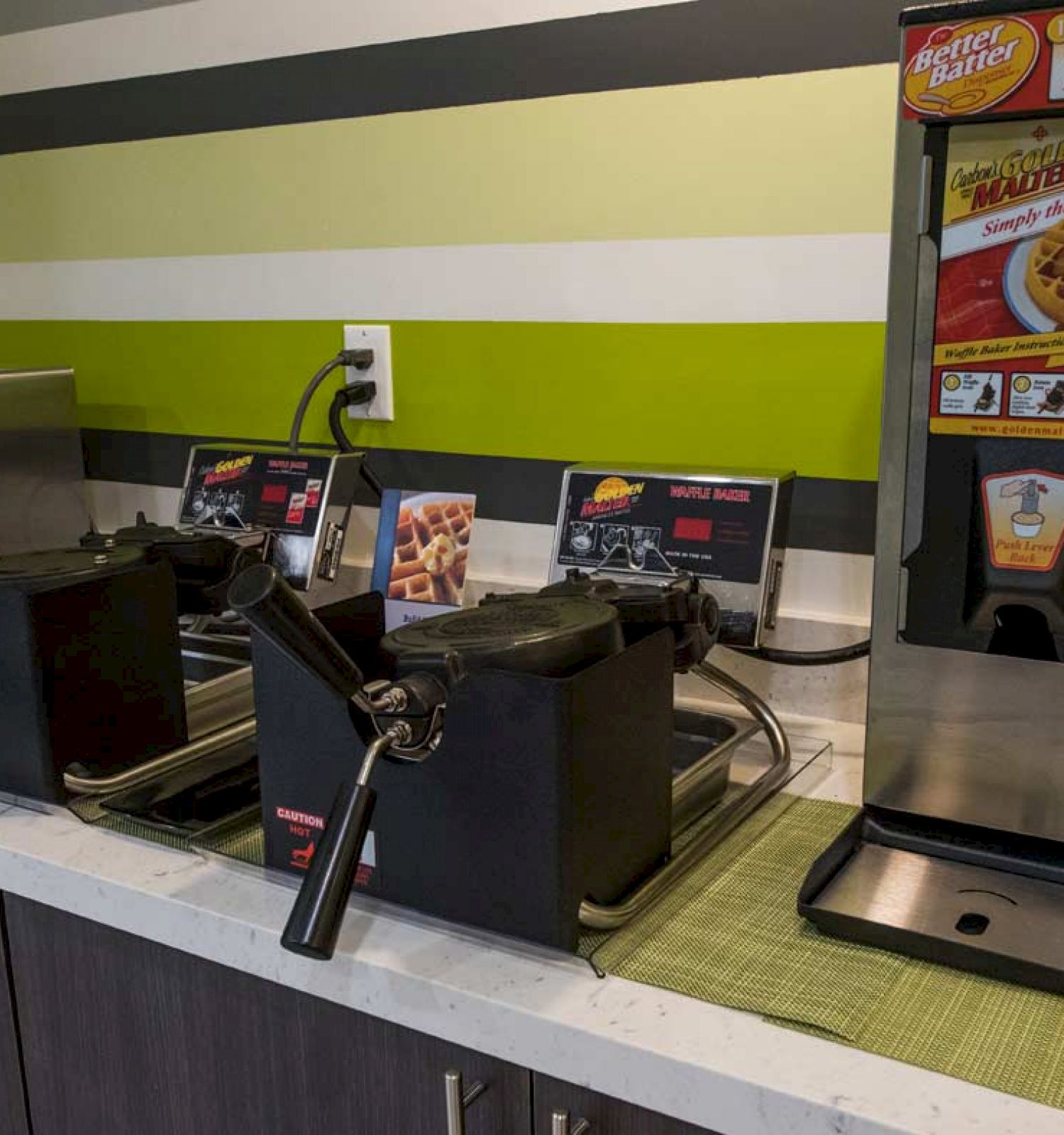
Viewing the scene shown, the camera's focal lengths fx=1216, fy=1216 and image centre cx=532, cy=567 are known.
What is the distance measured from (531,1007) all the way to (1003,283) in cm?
56

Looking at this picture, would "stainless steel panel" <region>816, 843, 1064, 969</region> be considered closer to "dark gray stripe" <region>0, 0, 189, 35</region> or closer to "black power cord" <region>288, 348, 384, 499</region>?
"black power cord" <region>288, 348, 384, 499</region>

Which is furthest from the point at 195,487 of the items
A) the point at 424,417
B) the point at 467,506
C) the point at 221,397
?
the point at 467,506

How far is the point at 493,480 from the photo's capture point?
4.70 ft

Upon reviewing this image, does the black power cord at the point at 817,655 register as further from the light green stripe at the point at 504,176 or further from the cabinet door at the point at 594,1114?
the cabinet door at the point at 594,1114

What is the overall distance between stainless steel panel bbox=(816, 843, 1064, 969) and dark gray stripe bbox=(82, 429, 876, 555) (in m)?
0.30

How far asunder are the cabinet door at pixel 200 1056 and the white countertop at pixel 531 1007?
0.12ft

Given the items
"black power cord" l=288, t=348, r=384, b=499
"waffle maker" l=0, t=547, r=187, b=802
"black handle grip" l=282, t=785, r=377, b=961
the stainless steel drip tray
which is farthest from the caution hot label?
"black power cord" l=288, t=348, r=384, b=499

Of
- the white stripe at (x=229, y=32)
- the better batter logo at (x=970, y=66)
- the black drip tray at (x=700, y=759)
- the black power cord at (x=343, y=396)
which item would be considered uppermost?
the white stripe at (x=229, y=32)

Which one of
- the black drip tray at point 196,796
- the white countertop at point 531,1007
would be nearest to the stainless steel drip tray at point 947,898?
the white countertop at point 531,1007

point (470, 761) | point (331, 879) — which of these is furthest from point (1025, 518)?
point (331, 879)

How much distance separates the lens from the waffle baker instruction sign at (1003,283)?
30.9 inches

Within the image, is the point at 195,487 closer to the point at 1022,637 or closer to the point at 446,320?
the point at 446,320

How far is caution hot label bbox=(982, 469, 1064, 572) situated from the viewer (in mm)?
810

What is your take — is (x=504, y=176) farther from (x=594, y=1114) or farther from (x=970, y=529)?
(x=594, y=1114)
